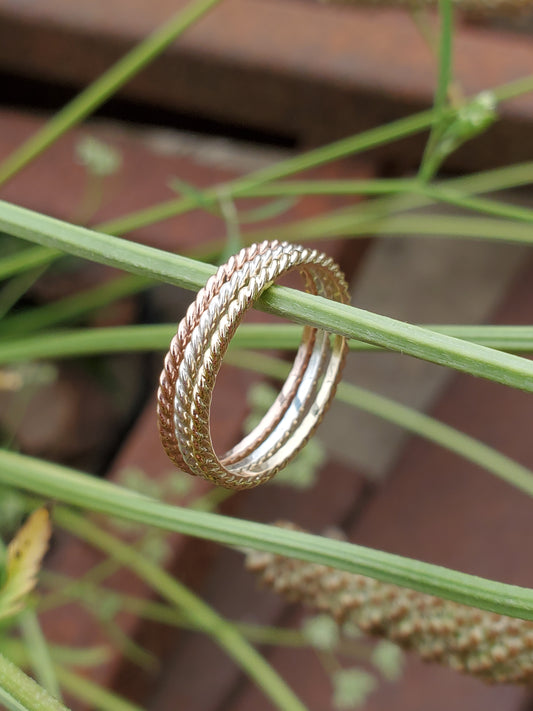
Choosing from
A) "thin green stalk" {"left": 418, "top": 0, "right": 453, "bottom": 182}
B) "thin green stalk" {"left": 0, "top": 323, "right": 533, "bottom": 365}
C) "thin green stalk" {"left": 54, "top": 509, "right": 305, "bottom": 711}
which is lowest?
"thin green stalk" {"left": 54, "top": 509, "right": 305, "bottom": 711}

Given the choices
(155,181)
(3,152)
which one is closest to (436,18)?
(155,181)

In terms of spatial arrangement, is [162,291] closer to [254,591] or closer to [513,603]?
[254,591]

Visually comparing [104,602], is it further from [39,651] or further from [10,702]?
[10,702]

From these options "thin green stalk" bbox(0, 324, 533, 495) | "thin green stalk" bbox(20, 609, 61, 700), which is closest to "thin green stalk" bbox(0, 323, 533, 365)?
"thin green stalk" bbox(0, 324, 533, 495)

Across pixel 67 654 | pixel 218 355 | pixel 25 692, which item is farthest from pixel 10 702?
pixel 67 654

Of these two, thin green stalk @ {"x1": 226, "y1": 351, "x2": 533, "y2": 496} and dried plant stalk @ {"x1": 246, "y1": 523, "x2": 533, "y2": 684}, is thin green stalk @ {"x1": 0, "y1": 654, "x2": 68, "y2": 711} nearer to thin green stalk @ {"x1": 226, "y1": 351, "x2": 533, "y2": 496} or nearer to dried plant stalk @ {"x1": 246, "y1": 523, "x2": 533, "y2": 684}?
dried plant stalk @ {"x1": 246, "y1": 523, "x2": 533, "y2": 684}

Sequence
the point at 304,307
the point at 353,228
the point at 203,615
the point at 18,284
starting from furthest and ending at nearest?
the point at 18,284, the point at 353,228, the point at 203,615, the point at 304,307
